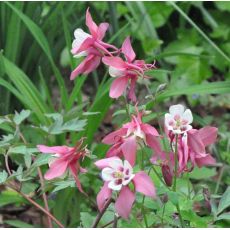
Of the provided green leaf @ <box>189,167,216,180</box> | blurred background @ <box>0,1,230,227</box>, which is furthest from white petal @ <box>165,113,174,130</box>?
green leaf @ <box>189,167,216,180</box>

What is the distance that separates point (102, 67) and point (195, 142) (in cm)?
184

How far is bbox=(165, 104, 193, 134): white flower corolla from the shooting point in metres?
1.05

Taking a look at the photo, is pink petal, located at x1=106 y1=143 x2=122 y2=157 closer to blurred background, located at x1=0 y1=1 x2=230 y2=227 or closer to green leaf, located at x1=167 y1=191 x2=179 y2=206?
green leaf, located at x1=167 y1=191 x2=179 y2=206

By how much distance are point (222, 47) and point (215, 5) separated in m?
0.34

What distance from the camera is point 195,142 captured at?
107cm

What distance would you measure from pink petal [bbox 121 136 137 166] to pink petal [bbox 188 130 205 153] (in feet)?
0.33

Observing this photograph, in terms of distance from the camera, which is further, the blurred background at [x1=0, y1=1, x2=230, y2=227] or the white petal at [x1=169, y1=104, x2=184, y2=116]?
the blurred background at [x1=0, y1=1, x2=230, y2=227]

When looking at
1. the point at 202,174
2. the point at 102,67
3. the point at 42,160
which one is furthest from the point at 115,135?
the point at 102,67

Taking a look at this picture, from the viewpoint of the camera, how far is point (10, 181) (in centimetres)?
127

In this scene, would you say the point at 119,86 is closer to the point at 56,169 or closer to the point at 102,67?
the point at 56,169

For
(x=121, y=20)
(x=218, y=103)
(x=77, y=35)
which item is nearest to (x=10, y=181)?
(x=77, y=35)

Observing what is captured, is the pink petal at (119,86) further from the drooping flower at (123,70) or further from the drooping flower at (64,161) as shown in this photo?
the drooping flower at (64,161)

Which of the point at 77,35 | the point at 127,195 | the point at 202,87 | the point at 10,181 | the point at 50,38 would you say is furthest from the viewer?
the point at 50,38

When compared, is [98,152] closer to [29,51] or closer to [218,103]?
[29,51]
